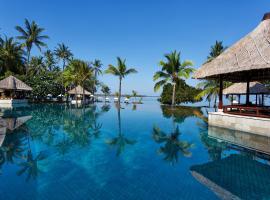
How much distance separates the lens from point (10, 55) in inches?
1283

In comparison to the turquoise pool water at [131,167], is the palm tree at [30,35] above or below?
above

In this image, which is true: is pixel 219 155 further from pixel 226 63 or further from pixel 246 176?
pixel 226 63

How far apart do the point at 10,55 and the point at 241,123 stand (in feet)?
120

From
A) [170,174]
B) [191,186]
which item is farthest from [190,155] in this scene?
[191,186]

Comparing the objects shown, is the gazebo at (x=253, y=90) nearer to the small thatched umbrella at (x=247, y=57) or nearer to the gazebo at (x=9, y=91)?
the small thatched umbrella at (x=247, y=57)

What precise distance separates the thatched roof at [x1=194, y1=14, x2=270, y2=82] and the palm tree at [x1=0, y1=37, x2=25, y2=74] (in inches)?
1316

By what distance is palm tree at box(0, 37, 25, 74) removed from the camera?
1267 inches

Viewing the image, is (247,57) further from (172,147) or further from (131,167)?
(131,167)

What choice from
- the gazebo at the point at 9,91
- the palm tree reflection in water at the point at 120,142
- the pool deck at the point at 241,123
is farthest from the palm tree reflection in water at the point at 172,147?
the gazebo at the point at 9,91

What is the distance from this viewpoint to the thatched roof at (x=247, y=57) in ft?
30.6

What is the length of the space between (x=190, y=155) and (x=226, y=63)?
6632 millimetres

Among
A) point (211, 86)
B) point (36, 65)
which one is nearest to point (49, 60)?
point (36, 65)

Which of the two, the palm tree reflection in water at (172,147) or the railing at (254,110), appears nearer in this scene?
the palm tree reflection in water at (172,147)

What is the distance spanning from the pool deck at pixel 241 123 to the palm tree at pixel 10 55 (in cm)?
3467
